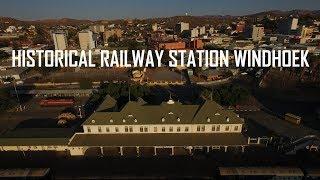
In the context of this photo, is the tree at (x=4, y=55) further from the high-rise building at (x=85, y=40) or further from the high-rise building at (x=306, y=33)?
the high-rise building at (x=306, y=33)

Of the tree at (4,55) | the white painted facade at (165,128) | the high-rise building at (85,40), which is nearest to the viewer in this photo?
the white painted facade at (165,128)

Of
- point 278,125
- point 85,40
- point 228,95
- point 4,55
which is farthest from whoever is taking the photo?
point 85,40

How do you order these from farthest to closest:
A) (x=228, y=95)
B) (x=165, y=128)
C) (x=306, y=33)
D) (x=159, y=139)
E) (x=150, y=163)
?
1. (x=306, y=33)
2. (x=228, y=95)
3. (x=165, y=128)
4. (x=159, y=139)
5. (x=150, y=163)

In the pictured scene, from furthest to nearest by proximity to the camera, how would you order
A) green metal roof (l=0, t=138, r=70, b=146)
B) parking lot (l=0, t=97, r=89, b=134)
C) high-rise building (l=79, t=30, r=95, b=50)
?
high-rise building (l=79, t=30, r=95, b=50), parking lot (l=0, t=97, r=89, b=134), green metal roof (l=0, t=138, r=70, b=146)

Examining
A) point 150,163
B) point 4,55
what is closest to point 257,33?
point 4,55

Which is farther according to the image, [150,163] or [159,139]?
[159,139]

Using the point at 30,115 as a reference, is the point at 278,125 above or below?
below


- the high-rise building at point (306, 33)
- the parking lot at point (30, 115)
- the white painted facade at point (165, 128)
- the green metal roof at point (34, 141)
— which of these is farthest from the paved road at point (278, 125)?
the high-rise building at point (306, 33)

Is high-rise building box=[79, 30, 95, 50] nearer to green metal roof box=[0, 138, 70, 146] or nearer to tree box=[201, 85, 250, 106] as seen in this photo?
tree box=[201, 85, 250, 106]

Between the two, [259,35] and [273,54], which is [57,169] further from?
[259,35]

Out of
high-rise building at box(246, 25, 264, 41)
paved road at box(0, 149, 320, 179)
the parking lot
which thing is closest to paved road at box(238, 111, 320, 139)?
paved road at box(0, 149, 320, 179)

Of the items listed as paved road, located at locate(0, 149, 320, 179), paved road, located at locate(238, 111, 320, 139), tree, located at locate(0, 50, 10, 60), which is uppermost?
tree, located at locate(0, 50, 10, 60)

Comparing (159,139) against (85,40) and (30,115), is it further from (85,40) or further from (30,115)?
(85,40)

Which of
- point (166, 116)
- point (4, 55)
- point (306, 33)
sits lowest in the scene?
point (4, 55)
